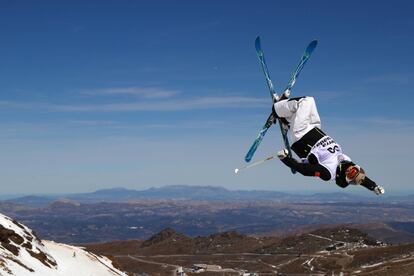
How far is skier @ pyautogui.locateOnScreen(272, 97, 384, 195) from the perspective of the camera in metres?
16.0

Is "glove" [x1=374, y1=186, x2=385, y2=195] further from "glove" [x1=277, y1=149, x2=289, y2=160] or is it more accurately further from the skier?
"glove" [x1=277, y1=149, x2=289, y2=160]

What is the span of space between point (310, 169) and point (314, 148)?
2.16 feet

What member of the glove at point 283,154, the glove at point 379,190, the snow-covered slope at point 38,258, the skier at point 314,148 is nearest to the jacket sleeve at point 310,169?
the skier at point 314,148

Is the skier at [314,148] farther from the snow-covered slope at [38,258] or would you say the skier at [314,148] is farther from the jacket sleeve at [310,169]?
the snow-covered slope at [38,258]

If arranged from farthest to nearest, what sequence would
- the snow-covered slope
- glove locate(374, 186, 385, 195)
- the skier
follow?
the snow-covered slope < the skier < glove locate(374, 186, 385, 195)

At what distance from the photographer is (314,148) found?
16391 mm

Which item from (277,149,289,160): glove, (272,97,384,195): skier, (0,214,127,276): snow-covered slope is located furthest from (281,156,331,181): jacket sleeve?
(0,214,127,276): snow-covered slope

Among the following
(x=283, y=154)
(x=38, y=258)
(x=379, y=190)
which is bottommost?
(x=38, y=258)

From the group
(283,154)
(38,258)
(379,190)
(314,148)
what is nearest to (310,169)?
(314,148)

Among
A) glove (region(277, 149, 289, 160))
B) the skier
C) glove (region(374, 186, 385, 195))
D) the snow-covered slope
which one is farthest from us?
the snow-covered slope

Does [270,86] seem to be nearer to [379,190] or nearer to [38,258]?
[379,190]

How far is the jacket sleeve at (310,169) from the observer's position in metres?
16.1

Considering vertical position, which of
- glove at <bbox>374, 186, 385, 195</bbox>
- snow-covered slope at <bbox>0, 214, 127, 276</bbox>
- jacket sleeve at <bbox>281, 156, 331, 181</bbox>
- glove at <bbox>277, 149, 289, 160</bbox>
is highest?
glove at <bbox>277, 149, 289, 160</bbox>

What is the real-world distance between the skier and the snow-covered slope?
34980mm
